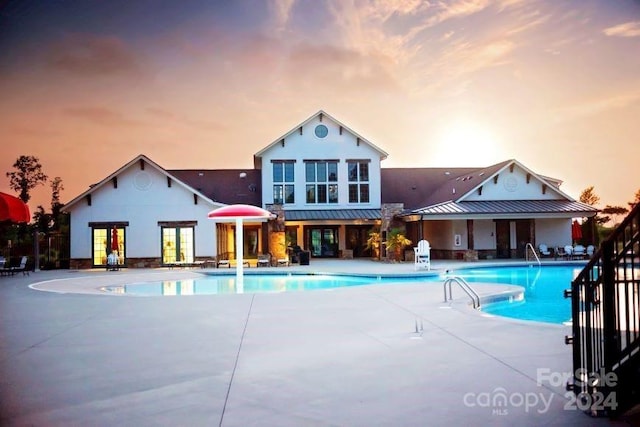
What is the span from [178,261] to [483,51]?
774 inches

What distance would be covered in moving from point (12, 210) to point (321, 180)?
19.6m

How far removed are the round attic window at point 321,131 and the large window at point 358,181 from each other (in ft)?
7.82

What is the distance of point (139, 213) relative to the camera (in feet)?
84.7

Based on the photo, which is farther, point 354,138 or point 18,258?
point 354,138

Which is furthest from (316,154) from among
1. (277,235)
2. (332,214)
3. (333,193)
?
(277,235)

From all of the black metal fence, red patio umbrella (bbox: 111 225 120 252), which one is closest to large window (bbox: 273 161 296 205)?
red patio umbrella (bbox: 111 225 120 252)

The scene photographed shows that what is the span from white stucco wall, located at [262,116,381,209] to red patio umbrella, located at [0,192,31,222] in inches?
688

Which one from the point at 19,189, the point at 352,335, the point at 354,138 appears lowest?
the point at 352,335

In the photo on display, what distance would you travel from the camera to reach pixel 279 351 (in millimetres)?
6613

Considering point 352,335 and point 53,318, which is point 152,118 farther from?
point 352,335

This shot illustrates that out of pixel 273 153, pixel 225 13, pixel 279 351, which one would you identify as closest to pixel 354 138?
pixel 273 153

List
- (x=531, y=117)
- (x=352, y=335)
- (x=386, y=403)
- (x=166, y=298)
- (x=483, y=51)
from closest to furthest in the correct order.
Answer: (x=386, y=403) < (x=352, y=335) < (x=483, y=51) < (x=166, y=298) < (x=531, y=117)

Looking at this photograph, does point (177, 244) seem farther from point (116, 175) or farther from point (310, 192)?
point (310, 192)

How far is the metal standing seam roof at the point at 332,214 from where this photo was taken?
28.2 m
